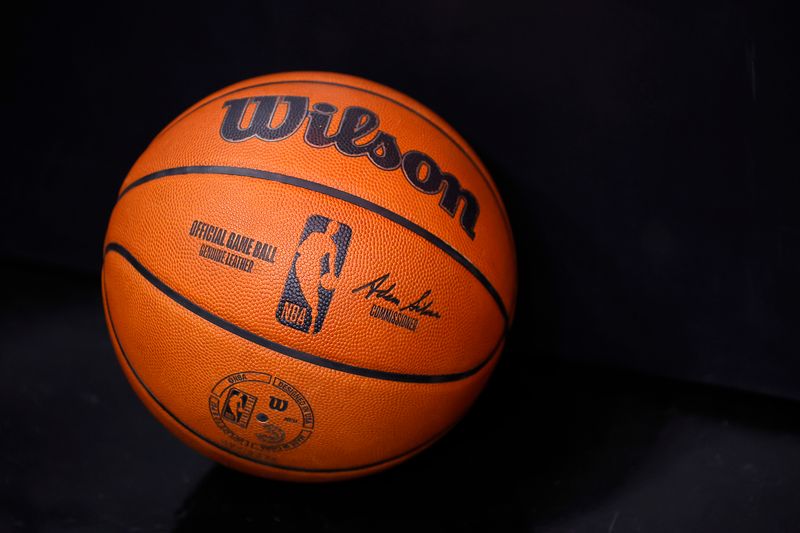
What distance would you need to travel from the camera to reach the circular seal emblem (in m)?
1.23

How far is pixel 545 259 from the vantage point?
5.97ft

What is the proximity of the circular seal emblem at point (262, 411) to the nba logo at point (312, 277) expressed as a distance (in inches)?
4.2

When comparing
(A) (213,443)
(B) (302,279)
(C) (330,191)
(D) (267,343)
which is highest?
(C) (330,191)

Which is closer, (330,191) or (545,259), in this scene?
(330,191)

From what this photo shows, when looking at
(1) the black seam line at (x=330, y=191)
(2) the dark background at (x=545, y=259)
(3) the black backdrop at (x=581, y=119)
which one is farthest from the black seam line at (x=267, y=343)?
(3) the black backdrop at (x=581, y=119)

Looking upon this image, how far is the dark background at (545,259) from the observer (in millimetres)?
1523

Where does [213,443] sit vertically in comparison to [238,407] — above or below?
below

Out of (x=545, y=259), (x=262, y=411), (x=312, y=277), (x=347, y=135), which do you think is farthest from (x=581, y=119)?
(x=262, y=411)

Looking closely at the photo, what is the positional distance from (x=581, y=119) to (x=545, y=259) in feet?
1.11

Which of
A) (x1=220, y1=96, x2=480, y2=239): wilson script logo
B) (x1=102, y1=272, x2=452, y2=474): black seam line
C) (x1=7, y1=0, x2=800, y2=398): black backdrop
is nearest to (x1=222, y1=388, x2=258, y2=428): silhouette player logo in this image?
(x1=102, y1=272, x2=452, y2=474): black seam line

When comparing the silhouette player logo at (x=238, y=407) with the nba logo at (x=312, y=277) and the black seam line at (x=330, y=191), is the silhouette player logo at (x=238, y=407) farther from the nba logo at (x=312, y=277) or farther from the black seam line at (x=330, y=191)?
the black seam line at (x=330, y=191)

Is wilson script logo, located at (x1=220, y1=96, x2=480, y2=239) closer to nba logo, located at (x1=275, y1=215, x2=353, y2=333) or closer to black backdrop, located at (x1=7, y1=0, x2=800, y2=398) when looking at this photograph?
nba logo, located at (x1=275, y1=215, x2=353, y2=333)

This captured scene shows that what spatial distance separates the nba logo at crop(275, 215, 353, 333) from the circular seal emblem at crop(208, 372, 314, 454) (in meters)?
0.11

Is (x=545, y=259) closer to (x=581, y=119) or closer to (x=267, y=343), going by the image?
(x=581, y=119)
